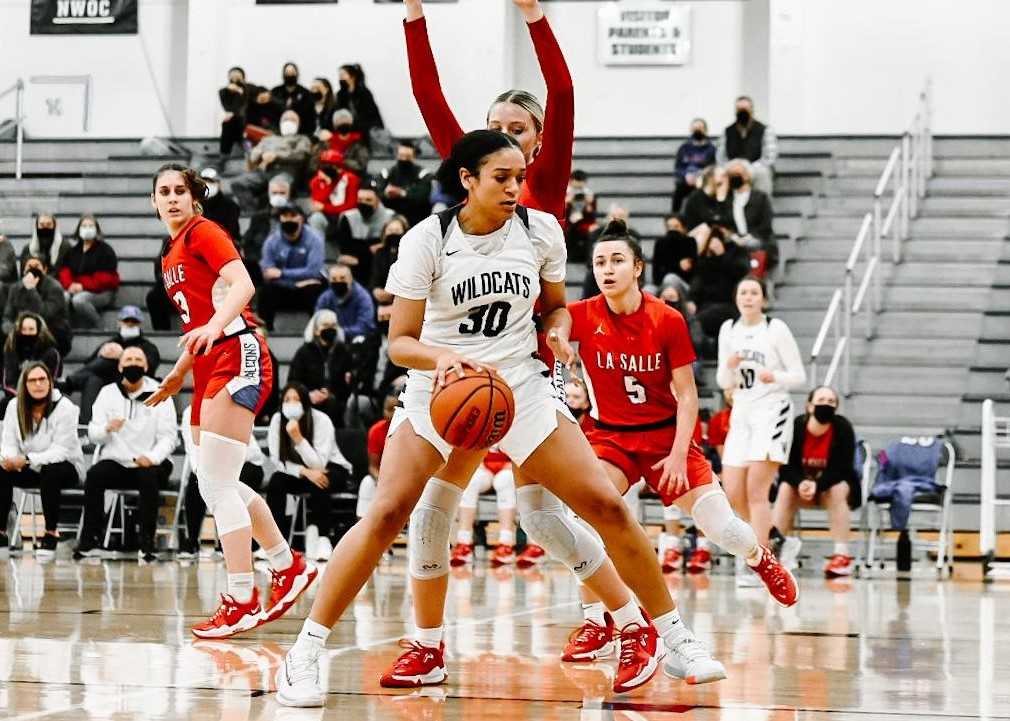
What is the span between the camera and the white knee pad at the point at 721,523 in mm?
6766

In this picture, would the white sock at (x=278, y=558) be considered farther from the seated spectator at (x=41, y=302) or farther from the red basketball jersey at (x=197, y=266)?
the seated spectator at (x=41, y=302)

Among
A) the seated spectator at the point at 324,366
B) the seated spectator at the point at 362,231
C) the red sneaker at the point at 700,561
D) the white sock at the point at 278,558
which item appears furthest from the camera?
the seated spectator at the point at 362,231

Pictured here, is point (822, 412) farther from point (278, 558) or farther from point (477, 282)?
point (477, 282)

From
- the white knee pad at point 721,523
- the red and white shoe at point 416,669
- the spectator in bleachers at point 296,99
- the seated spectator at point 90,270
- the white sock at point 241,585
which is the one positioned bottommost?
the red and white shoe at point 416,669

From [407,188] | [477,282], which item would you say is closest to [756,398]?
[477,282]

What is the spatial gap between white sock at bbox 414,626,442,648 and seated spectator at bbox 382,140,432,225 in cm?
1139

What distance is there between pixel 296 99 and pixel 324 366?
5802mm

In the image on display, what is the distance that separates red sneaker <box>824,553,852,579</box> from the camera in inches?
466

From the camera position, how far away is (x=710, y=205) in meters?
15.9

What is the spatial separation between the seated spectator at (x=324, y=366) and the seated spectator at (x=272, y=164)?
3943mm

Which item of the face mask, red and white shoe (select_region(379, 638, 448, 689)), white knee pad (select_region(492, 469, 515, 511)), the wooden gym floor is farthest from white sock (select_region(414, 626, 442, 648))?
the face mask

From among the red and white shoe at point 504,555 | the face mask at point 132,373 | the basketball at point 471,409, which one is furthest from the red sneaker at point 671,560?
the basketball at point 471,409

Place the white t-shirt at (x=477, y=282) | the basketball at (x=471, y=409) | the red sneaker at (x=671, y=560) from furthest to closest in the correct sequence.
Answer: the red sneaker at (x=671, y=560), the white t-shirt at (x=477, y=282), the basketball at (x=471, y=409)

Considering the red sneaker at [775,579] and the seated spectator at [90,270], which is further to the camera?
the seated spectator at [90,270]
